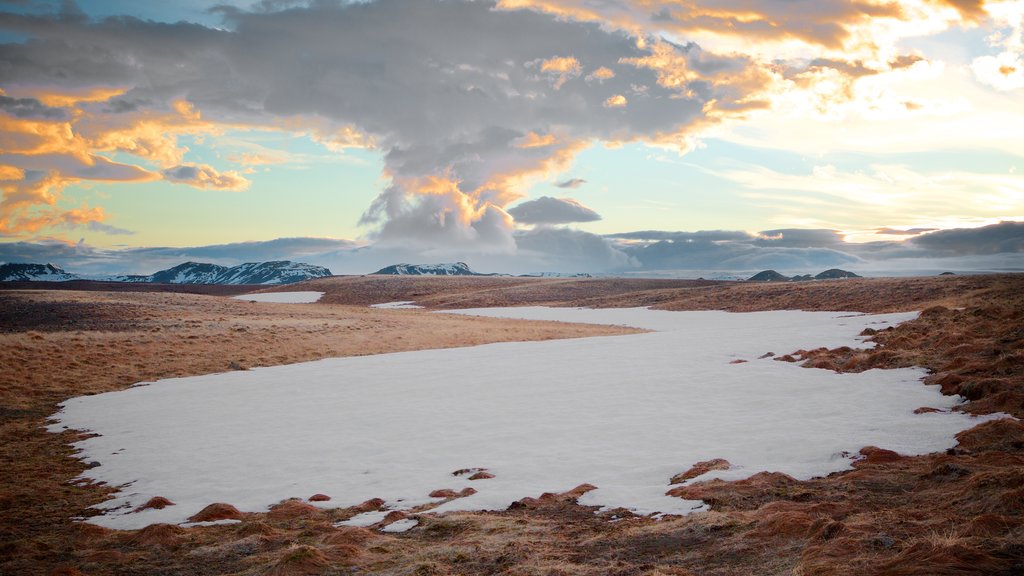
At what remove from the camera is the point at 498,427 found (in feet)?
53.9

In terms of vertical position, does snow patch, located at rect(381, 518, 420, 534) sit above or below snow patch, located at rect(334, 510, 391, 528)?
above

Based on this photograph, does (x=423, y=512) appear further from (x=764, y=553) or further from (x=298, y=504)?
(x=764, y=553)

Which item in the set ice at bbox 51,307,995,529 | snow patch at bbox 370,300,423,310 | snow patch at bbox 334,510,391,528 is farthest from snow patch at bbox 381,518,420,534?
snow patch at bbox 370,300,423,310

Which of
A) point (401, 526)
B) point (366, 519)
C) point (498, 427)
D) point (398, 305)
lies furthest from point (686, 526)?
point (398, 305)

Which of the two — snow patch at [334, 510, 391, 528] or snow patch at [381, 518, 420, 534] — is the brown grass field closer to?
snow patch at [381, 518, 420, 534]

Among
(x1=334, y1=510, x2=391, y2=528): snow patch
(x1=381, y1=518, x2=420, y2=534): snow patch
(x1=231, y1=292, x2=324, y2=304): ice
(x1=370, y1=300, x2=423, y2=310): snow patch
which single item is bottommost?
(x1=334, y1=510, x2=391, y2=528): snow patch

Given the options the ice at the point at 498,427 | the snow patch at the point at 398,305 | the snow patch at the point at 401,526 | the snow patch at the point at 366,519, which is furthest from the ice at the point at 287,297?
the snow patch at the point at 401,526

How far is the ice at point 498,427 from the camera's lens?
445 inches

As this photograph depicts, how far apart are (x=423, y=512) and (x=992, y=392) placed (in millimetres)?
13404

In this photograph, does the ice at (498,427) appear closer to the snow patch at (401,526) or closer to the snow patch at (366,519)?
the snow patch at (366,519)

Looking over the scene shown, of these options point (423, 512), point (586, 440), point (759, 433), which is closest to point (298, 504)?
point (423, 512)

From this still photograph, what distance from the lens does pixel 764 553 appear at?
6586 millimetres

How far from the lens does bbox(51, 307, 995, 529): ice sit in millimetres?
11312

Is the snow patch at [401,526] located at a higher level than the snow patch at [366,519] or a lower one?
higher
